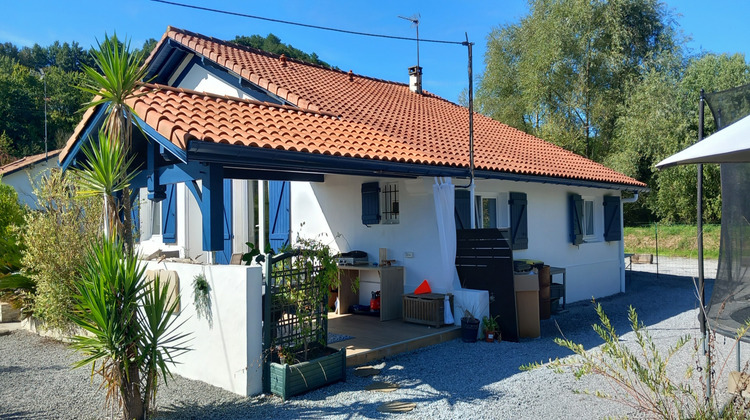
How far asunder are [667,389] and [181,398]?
4.27 m

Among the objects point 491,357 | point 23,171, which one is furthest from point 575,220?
point 23,171

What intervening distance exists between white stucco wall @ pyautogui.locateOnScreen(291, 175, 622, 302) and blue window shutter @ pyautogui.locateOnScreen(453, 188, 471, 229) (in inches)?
9.1

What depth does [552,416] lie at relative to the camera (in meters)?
4.44

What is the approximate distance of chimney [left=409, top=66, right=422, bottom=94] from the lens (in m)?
14.4

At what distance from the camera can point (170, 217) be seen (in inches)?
444

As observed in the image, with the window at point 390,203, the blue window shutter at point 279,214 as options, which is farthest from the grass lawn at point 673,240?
the blue window shutter at point 279,214

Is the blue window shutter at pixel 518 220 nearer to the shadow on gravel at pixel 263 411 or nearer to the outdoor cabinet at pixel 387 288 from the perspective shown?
the outdoor cabinet at pixel 387 288

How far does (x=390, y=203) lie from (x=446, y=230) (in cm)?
139

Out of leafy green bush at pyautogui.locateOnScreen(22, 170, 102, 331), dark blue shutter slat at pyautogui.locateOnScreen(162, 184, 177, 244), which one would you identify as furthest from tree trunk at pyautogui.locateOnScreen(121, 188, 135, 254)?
dark blue shutter slat at pyautogui.locateOnScreen(162, 184, 177, 244)

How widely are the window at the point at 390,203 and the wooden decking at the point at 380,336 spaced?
5.36 ft

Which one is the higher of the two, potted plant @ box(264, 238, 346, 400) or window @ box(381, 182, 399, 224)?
window @ box(381, 182, 399, 224)

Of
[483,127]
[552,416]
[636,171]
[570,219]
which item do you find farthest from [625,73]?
[552,416]

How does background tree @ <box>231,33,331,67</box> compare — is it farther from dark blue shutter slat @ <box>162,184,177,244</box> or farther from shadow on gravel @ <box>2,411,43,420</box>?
shadow on gravel @ <box>2,411,43,420</box>

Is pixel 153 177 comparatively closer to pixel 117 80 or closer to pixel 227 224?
pixel 117 80
